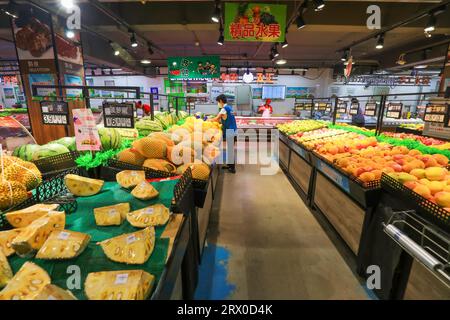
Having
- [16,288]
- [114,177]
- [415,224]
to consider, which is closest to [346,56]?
[415,224]

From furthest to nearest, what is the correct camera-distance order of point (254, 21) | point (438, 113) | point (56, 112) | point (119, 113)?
point (254, 21) → point (438, 113) → point (56, 112) → point (119, 113)

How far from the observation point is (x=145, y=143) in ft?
7.07

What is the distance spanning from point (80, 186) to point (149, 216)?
25.5 inches

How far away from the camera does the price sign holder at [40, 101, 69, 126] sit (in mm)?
2246

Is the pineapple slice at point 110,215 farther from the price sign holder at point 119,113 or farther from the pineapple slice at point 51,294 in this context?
the price sign holder at point 119,113

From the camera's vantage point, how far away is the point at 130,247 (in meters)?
1.07

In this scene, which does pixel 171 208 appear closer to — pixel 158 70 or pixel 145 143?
pixel 145 143

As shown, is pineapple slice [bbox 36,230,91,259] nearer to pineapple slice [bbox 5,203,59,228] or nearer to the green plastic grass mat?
the green plastic grass mat

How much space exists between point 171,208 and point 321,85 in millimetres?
15288

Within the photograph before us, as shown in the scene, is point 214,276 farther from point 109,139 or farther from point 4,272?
point 4,272

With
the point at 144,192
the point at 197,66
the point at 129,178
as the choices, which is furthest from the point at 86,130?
the point at 197,66

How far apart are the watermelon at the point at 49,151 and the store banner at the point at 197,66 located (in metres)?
7.76

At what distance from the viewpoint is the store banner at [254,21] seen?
15.0ft

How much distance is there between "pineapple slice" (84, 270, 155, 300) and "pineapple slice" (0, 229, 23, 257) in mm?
420
